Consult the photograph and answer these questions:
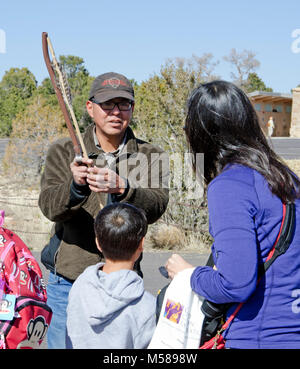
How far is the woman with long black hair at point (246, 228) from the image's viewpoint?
4.99ft

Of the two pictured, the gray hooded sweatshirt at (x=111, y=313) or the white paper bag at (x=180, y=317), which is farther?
the gray hooded sweatshirt at (x=111, y=313)

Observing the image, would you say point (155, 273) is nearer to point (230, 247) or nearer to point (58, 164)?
point (58, 164)

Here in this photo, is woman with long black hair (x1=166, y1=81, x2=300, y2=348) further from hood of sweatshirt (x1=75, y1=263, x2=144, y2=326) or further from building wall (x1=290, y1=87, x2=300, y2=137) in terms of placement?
building wall (x1=290, y1=87, x2=300, y2=137)

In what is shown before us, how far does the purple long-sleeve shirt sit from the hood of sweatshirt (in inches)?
17.5

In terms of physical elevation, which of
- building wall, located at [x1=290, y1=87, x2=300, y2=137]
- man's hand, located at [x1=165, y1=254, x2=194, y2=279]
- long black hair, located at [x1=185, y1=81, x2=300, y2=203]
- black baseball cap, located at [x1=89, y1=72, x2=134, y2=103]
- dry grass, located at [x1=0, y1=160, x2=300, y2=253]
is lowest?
dry grass, located at [x1=0, y1=160, x2=300, y2=253]

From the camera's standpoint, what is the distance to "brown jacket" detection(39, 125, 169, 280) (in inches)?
91.1

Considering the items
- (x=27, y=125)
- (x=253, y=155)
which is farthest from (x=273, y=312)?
(x=27, y=125)

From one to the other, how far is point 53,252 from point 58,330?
15.7 inches

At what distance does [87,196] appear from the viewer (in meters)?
2.27

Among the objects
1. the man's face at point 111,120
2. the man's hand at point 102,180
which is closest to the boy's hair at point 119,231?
the man's hand at point 102,180

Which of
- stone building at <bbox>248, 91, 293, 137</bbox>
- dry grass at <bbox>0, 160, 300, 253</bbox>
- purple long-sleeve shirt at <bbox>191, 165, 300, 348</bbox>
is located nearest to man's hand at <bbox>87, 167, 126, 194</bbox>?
purple long-sleeve shirt at <bbox>191, 165, 300, 348</bbox>

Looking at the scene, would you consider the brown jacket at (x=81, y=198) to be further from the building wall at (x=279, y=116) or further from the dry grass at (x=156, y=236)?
the building wall at (x=279, y=116)

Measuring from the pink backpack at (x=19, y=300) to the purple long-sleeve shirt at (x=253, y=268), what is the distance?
0.82m

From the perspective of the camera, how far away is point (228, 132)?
5.55 feet
